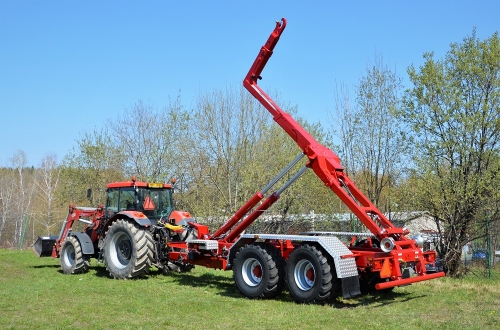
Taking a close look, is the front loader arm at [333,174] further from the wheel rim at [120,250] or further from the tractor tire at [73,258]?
the tractor tire at [73,258]

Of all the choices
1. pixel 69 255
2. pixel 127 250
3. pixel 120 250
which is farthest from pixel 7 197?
pixel 127 250

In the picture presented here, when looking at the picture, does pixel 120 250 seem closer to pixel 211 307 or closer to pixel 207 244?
pixel 207 244

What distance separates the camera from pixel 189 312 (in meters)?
8.16

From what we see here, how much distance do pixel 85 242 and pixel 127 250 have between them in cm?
140

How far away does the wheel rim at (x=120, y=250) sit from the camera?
488 inches

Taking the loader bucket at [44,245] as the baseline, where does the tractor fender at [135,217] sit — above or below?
above

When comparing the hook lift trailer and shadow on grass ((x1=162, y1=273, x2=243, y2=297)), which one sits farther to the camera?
shadow on grass ((x1=162, y1=273, x2=243, y2=297))

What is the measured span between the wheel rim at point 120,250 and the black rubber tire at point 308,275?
4879 millimetres

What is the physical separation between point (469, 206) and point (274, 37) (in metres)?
7.05

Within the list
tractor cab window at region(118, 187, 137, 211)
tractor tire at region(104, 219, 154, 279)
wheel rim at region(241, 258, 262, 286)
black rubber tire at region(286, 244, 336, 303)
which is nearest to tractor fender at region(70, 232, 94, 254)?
tractor tire at region(104, 219, 154, 279)

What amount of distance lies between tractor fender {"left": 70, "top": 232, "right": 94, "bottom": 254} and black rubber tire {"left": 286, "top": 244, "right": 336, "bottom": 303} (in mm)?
6082

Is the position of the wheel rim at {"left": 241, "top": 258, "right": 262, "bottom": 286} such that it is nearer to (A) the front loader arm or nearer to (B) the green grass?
(B) the green grass

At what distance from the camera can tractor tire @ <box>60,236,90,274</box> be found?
42.4ft

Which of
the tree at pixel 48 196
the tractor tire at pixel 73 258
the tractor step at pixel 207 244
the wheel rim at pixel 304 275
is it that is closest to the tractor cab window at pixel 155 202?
the tractor tire at pixel 73 258
